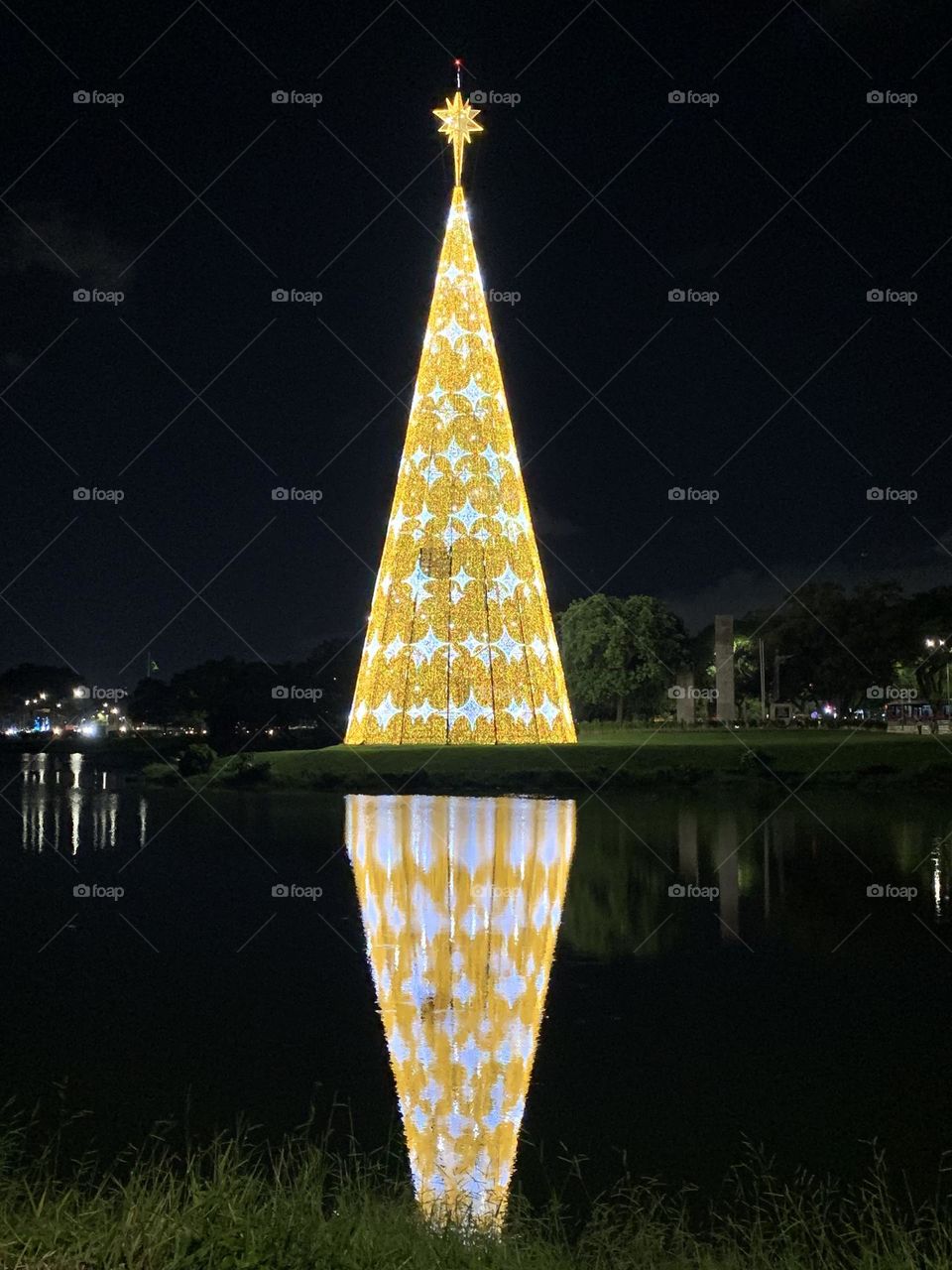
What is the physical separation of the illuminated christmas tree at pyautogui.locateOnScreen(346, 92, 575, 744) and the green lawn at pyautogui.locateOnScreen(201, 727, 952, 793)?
3.77 feet

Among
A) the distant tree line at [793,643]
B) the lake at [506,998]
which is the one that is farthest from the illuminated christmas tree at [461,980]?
the distant tree line at [793,643]

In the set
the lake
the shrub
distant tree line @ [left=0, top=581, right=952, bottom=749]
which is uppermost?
distant tree line @ [left=0, top=581, right=952, bottom=749]

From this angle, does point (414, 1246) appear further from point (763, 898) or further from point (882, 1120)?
point (763, 898)

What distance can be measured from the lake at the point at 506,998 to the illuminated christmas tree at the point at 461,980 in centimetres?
3

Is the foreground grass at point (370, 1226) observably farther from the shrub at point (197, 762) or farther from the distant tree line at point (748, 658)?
the distant tree line at point (748, 658)

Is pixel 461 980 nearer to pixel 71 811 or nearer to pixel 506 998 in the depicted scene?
pixel 506 998

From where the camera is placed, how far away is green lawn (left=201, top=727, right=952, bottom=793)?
30078 mm

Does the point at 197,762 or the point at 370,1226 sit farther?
the point at 197,762

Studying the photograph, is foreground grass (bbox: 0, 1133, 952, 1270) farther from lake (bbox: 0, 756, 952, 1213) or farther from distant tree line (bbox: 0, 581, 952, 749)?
distant tree line (bbox: 0, 581, 952, 749)

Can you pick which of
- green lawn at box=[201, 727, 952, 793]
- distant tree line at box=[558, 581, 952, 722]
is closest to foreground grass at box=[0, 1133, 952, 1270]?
green lawn at box=[201, 727, 952, 793]

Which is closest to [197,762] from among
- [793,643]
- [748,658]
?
[793,643]

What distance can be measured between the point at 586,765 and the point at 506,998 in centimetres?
2201

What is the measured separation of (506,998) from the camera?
9.16 m

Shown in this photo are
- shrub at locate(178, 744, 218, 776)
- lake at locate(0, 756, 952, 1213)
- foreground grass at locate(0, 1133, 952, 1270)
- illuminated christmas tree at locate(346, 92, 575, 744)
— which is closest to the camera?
foreground grass at locate(0, 1133, 952, 1270)
